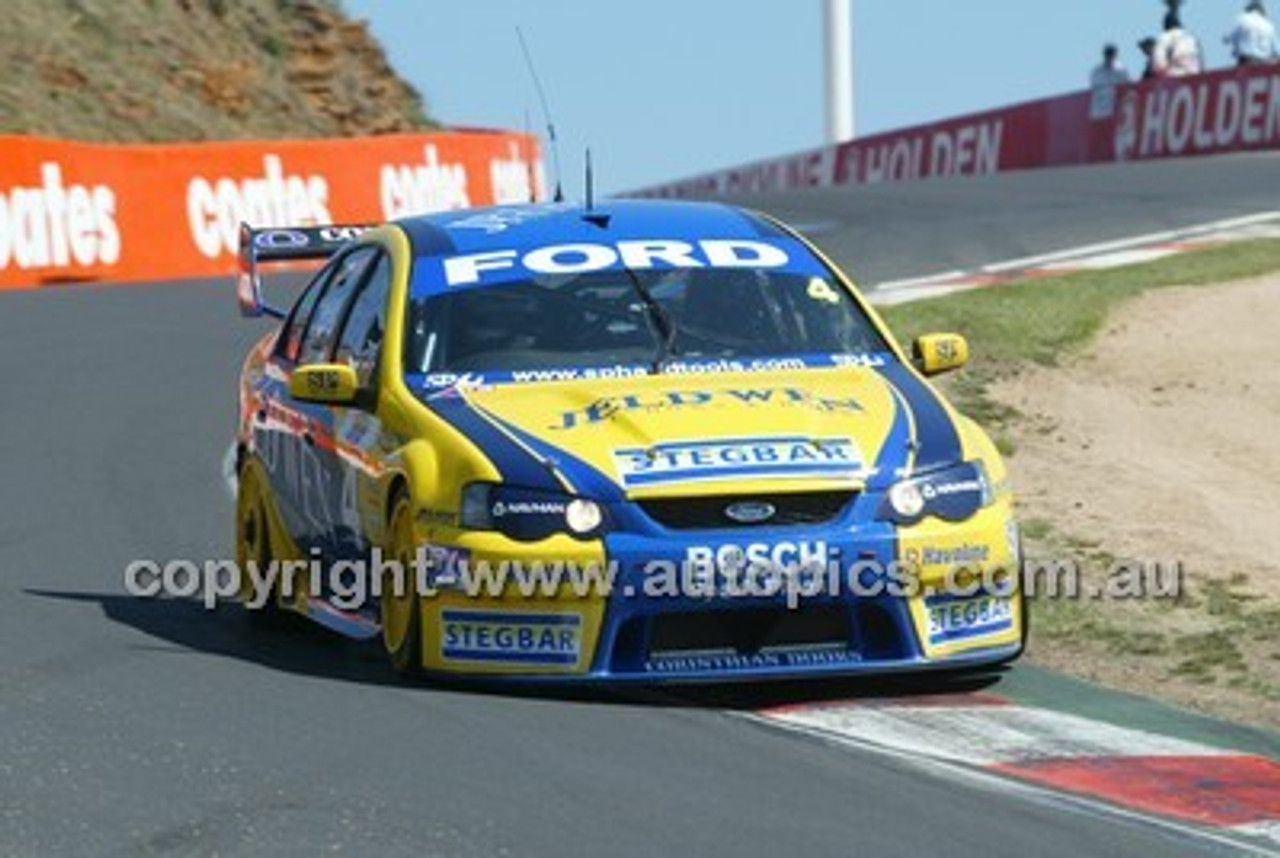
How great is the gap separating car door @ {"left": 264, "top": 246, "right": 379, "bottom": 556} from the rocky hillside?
25538mm

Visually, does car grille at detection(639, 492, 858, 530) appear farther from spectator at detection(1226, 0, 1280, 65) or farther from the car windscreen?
spectator at detection(1226, 0, 1280, 65)

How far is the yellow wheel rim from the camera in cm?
870

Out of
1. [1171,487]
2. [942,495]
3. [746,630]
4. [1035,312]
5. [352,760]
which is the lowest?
[1171,487]

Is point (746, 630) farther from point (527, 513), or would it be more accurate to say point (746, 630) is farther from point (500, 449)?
point (500, 449)

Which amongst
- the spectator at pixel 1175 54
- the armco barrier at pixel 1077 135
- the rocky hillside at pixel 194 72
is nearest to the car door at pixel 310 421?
the rocky hillside at pixel 194 72

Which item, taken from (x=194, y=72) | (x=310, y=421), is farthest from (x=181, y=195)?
(x=310, y=421)

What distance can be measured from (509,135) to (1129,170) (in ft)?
22.4

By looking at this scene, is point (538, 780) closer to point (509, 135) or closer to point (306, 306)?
point (306, 306)

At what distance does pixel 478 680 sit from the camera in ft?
28.1

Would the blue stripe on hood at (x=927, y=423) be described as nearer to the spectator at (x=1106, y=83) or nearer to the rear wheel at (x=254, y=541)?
the rear wheel at (x=254, y=541)

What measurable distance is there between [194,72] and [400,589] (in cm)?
3264

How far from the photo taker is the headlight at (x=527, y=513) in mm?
8430

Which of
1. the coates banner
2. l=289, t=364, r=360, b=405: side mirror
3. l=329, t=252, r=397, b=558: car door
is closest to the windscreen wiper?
l=329, t=252, r=397, b=558: car door

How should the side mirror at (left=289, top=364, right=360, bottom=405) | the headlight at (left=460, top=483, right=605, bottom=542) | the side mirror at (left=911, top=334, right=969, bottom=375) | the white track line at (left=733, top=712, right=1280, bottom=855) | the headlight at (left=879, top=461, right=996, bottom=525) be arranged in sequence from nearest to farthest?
the white track line at (left=733, top=712, right=1280, bottom=855), the headlight at (left=460, top=483, right=605, bottom=542), the headlight at (left=879, top=461, right=996, bottom=525), the side mirror at (left=289, top=364, right=360, bottom=405), the side mirror at (left=911, top=334, right=969, bottom=375)
